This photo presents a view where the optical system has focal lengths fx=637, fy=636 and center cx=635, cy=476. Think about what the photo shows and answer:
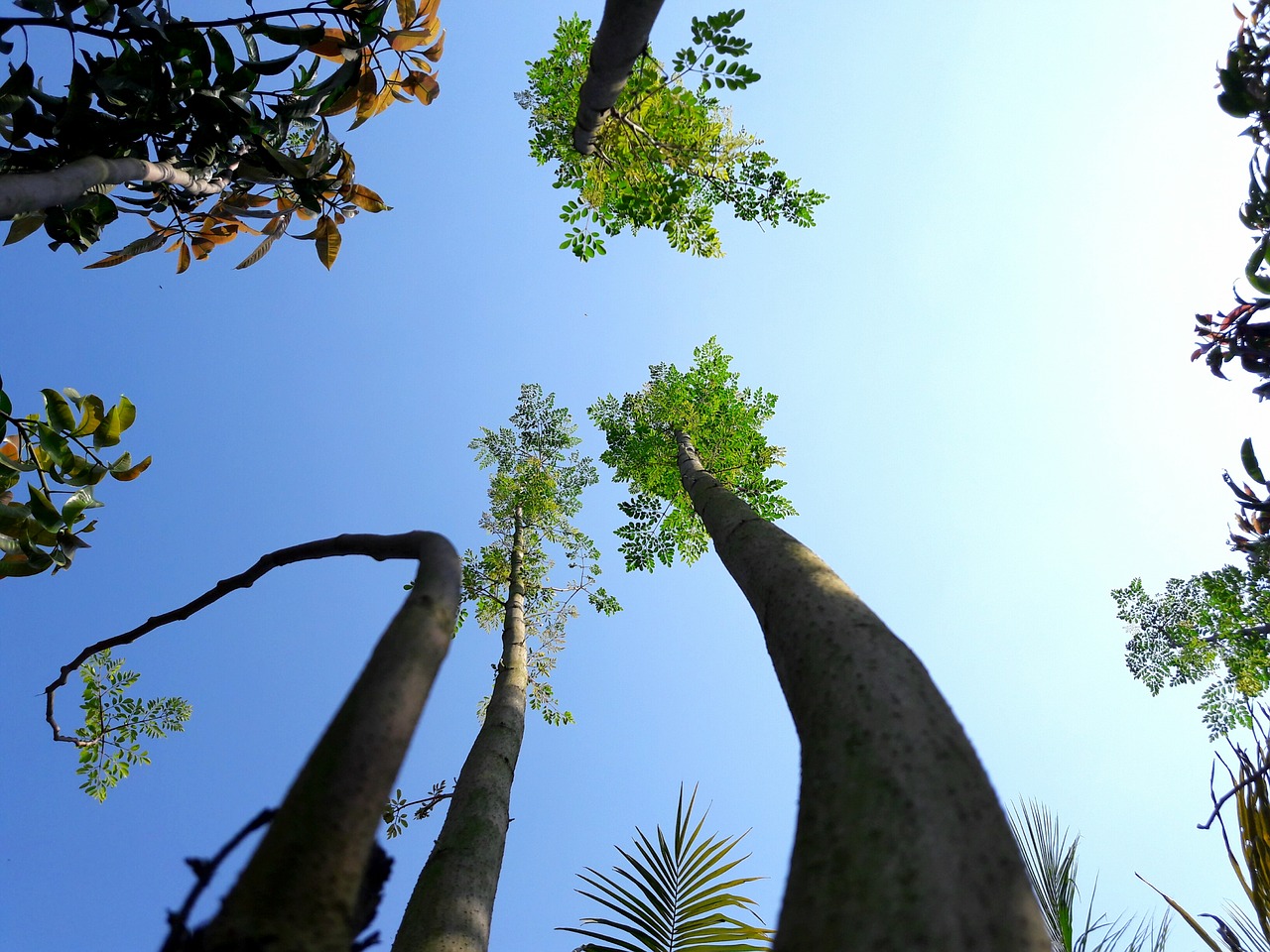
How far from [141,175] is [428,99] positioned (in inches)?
68.5

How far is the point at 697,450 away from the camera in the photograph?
28.6 ft

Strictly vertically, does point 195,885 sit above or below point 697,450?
below

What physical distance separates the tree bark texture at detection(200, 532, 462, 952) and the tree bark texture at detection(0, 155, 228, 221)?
2363 mm

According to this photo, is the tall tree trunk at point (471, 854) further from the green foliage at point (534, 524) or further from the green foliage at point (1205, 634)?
the green foliage at point (1205, 634)

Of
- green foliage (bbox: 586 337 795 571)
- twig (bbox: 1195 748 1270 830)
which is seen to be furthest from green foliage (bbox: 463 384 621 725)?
twig (bbox: 1195 748 1270 830)

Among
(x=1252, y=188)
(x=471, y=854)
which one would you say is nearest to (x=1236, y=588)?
(x=1252, y=188)

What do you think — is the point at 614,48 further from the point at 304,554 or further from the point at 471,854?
the point at 471,854

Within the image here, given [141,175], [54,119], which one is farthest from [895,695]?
[54,119]

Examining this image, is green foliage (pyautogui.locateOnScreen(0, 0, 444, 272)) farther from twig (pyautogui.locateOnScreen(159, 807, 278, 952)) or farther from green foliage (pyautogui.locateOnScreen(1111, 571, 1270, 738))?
green foliage (pyautogui.locateOnScreen(1111, 571, 1270, 738))

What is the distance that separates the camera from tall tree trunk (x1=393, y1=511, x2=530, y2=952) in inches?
115

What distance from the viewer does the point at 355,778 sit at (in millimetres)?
915

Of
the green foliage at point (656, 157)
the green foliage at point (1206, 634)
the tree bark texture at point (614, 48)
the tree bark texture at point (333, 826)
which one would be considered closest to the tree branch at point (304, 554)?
the tree bark texture at point (333, 826)

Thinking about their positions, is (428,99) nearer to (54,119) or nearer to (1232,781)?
(54,119)

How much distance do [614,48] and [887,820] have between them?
3758mm
